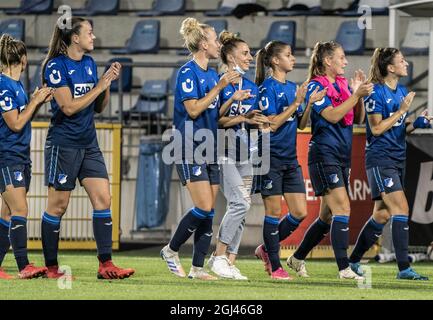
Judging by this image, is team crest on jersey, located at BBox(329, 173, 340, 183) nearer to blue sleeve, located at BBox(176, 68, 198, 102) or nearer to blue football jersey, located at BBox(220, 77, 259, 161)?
blue football jersey, located at BBox(220, 77, 259, 161)

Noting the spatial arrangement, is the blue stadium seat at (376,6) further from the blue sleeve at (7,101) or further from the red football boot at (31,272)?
the red football boot at (31,272)

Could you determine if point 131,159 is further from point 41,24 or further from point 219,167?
point 219,167

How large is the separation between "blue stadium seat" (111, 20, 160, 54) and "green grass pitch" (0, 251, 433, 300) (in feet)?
25.5

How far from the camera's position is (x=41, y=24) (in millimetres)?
18281

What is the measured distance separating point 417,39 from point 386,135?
24.6 feet

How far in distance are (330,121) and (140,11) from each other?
10.1 meters

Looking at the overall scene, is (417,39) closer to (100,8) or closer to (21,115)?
(100,8)

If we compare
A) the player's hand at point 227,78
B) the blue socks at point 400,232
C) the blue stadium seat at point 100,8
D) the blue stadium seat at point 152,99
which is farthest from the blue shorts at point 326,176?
the blue stadium seat at point 100,8

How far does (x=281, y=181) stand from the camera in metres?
9.27

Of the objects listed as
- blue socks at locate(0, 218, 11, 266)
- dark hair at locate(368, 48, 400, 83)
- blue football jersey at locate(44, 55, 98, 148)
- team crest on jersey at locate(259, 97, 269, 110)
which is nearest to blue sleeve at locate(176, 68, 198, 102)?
blue football jersey at locate(44, 55, 98, 148)

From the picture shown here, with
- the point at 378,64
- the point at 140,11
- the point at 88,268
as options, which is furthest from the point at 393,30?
the point at 140,11

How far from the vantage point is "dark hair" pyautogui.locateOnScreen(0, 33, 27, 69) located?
8.74m

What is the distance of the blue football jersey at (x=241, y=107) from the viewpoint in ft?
29.7
